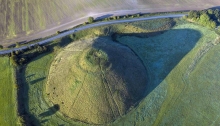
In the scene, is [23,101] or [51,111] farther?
[23,101]

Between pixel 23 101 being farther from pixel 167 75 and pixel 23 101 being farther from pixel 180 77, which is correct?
pixel 180 77

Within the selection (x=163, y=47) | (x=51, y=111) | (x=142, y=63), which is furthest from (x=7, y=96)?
(x=163, y=47)

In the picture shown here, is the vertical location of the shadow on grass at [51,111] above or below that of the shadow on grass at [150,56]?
below

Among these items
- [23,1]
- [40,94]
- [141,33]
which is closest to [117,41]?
[141,33]

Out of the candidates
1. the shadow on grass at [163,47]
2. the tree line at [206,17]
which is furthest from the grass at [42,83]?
the tree line at [206,17]

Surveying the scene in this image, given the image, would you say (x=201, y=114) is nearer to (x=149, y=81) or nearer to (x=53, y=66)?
(x=149, y=81)

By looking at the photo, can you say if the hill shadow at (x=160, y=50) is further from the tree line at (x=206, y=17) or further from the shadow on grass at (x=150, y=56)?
the tree line at (x=206, y=17)
